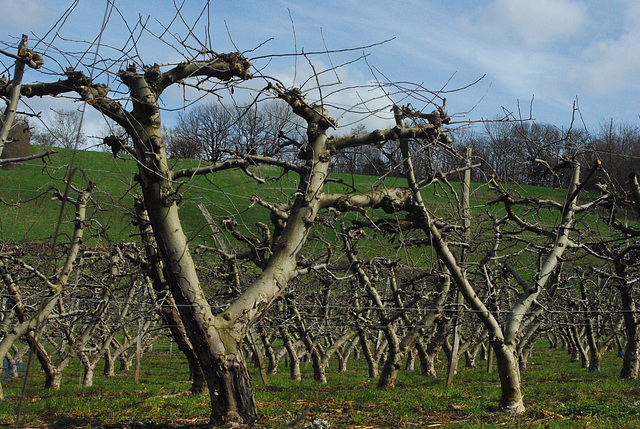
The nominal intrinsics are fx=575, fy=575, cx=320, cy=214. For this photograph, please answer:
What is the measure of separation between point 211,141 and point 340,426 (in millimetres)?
3515

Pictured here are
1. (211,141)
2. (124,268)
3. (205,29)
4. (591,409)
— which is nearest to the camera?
(205,29)

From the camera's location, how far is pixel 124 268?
12.5 meters

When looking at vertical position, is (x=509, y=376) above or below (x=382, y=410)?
above

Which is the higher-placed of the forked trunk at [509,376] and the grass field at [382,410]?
the forked trunk at [509,376]

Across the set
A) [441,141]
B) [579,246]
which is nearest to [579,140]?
[579,246]

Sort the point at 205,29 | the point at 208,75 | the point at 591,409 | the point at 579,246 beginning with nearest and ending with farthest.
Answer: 1. the point at 205,29
2. the point at 208,75
3. the point at 591,409
4. the point at 579,246

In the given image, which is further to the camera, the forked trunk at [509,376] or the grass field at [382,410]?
the forked trunk at [509,376]

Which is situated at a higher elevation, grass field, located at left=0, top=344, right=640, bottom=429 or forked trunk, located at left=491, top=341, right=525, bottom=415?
forked trunk, located at left=491, top=341, right=525, bottom=415

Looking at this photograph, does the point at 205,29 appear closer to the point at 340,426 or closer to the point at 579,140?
the point at 340,426

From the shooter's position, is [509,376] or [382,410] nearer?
[509,376]

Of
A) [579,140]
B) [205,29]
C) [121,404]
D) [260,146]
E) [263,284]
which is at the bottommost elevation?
[121,404]

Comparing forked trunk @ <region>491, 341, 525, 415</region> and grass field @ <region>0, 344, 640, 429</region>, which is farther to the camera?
forked trunk @ <region>491, 341, 525, 415</region>

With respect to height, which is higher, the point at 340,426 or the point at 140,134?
the point at 140,134

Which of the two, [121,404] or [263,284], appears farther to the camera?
[121,404]
